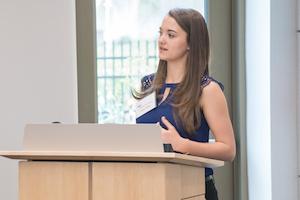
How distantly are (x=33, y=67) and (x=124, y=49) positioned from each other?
604 mm

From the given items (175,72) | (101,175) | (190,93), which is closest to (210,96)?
(190,93)

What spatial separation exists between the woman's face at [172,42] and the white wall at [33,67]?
115 cm

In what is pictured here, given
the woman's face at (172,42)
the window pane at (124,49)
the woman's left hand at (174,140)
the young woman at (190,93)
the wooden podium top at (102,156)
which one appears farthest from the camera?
the window pane at (124,49)

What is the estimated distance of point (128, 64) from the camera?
3.60 meters

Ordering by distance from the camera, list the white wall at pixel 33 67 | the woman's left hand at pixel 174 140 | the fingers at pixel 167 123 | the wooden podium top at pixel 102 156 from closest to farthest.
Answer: the wooden podium top at pixel 102 156 < the woman's left hand at pixel 174 140 < the fingers at pixel 167 123 < the white wall at pixel 33 67

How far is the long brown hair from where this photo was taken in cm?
216

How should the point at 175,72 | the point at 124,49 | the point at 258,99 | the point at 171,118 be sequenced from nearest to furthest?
1. the point at 171,118
2. the point at 175,72
3. the point at 258,99
4. the point at 124,49

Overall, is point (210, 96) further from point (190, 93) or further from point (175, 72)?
point (175, 72)

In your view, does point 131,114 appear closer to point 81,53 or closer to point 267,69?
point 81,53

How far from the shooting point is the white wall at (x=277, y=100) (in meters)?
3.00

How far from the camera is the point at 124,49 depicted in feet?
11.8

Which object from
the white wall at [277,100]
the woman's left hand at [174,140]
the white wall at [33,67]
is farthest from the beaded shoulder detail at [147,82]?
the white wall at [33,67]

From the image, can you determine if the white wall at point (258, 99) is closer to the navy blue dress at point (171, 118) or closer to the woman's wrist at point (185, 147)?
the navy blue dress at point (171, 118)

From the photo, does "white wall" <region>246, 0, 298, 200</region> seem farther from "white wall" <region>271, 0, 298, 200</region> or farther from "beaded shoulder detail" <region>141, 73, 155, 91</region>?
"beaded shoulder detail" <region>141, 73, 155, 91</region>
